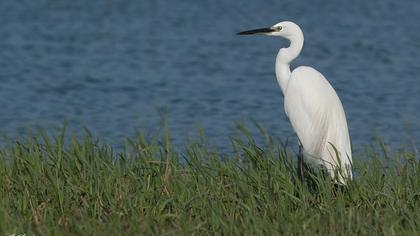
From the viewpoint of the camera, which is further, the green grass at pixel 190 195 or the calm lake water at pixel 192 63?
the calm lake water at pixel 192 63

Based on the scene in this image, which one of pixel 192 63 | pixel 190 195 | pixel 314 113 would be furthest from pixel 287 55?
pixel 192 63

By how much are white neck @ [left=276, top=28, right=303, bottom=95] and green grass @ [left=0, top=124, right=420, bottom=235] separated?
1.13m

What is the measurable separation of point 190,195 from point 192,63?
37.7 feet

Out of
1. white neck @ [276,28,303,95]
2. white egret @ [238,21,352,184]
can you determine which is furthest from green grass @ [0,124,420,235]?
white neck @ [276,28,303,95]

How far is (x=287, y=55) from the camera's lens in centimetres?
740

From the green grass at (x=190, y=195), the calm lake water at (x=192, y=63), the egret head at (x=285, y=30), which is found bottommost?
the calm lake water at (x=192, y=63)

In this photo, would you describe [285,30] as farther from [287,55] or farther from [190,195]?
[190,195]

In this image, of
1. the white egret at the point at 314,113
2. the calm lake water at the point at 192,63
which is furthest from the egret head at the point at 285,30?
the calm lake water at the point at 192,63

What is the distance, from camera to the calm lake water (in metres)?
12.8

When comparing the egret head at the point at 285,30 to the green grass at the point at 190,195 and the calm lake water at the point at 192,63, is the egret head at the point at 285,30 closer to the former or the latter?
the green grass at the point at 190,195

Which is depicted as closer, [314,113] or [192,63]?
[314,113]

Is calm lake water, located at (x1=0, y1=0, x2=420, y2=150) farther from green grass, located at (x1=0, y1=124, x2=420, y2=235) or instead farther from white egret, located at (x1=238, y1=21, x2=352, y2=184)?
green grass, located at (x1=0, y1=124, x2=420, y2=235)

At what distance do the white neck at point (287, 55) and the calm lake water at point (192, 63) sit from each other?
1.86m

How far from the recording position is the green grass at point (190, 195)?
504cm
